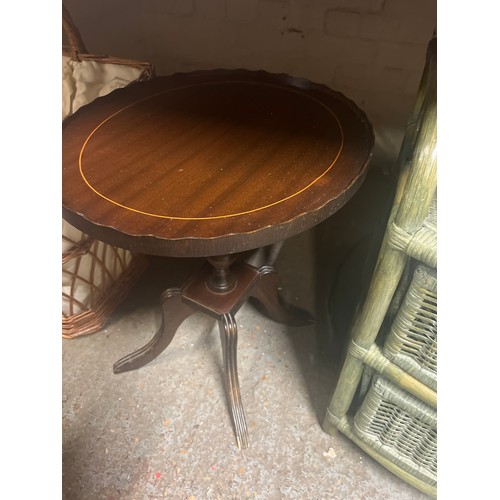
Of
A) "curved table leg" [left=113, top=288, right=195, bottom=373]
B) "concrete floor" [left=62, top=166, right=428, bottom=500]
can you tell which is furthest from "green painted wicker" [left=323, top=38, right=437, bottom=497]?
"curved table leg" [left=113, top=288, right=195, bottom=373]

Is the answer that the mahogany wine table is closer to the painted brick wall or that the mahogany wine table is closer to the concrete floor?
the concrete floor

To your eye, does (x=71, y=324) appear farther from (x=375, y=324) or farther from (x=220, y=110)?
(x=375, y=324)

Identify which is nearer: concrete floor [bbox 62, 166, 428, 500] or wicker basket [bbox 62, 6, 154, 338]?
concrete floor [bbox 62, 166, 428, 500]

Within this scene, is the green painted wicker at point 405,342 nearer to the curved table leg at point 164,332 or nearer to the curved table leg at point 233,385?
the curved table leg at point 233,385

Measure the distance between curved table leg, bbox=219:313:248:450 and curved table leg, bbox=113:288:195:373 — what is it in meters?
0.13

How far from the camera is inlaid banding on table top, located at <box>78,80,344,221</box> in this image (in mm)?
842

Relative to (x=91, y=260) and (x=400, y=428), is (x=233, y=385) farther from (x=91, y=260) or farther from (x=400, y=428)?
(x=91, y=260)

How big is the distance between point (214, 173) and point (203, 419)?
69 cm

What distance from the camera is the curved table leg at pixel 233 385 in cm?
113

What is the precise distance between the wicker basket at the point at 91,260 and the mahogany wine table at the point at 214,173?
20 centimetres

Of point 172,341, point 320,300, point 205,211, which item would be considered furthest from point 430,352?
point 172,341

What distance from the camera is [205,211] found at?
81 centimetres

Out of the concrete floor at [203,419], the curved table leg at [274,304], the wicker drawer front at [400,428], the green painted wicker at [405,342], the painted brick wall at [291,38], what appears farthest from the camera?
the painted brick wall at [291,38]

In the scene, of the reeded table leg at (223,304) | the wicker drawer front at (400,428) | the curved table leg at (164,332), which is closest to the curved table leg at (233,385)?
the reeded table leg at (223,304)
